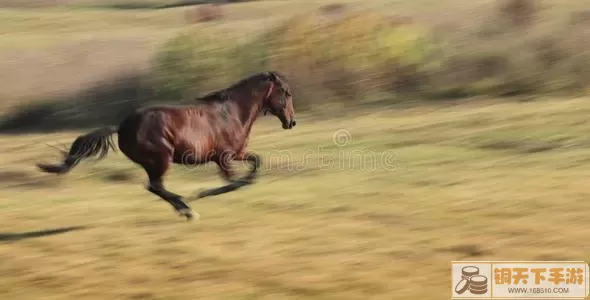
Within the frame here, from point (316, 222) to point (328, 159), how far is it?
7.07 meters

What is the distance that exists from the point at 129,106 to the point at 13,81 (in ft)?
20.1

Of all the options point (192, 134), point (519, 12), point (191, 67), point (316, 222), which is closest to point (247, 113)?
point (192, 134)

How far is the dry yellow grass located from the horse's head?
1.25 metres

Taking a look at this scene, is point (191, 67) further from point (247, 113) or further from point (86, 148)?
point (86, 148)

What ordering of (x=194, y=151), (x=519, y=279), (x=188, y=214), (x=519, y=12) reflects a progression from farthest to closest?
(x=519, y=12)
(x=188, y=214)
(x=194, y=151)
(x=519, y=279)

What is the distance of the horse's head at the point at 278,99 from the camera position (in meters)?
13.1

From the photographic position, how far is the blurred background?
424 inches

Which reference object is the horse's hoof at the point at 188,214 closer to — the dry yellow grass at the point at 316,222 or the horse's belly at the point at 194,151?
the dry yellow grass at the point at 316,222

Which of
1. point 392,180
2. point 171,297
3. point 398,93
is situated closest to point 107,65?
point 398,93

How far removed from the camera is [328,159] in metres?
20.0

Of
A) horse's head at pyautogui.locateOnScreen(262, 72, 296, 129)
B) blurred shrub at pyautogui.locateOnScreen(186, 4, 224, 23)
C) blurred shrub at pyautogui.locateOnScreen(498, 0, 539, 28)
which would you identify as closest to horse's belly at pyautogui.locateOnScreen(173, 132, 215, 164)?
horse's head at pyautogui.locateOnScreen(262, 72, 296, 129)

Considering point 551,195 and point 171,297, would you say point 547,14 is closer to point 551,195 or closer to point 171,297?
point 551,195

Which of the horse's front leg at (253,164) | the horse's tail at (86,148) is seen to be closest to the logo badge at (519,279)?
the horse's front leg at (253,164)

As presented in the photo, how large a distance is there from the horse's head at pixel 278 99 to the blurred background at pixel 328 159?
126cm
